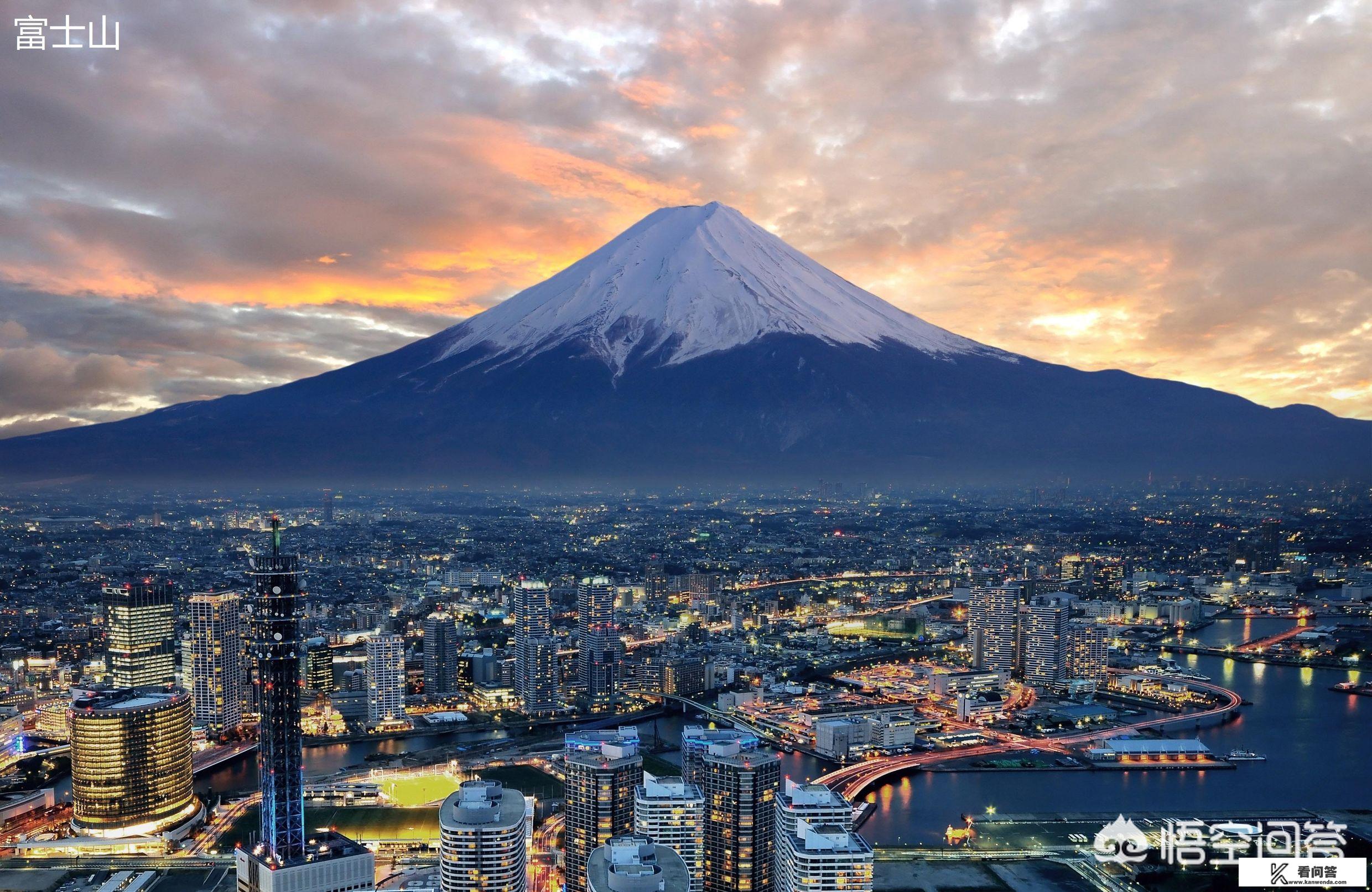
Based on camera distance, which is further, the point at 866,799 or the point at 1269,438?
the point at 1269,438

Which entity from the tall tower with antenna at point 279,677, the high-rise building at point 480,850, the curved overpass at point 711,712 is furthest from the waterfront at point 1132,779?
the tall tower with antenna at point 279,677

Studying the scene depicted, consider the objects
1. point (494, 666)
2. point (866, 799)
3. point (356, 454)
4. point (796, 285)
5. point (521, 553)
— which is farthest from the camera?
point (796, 285)

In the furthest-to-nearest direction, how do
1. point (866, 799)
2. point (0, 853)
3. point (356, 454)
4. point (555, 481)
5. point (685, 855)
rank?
point (555, 481), point (356, 454), point (866, 799), point (0, 853), point (685, 855)

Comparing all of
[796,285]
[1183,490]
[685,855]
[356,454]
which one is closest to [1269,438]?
[1183,490]

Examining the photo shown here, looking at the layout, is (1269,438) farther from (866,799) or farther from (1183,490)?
(866,799)

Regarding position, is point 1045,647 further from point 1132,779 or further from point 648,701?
point 648,701

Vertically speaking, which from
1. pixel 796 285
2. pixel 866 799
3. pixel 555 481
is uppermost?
pixel 796 285

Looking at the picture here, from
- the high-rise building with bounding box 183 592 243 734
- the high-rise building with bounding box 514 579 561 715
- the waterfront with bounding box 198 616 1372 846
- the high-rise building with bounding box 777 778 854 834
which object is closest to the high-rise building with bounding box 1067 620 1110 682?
the waterfront with bounding box 198 616 1372 846
